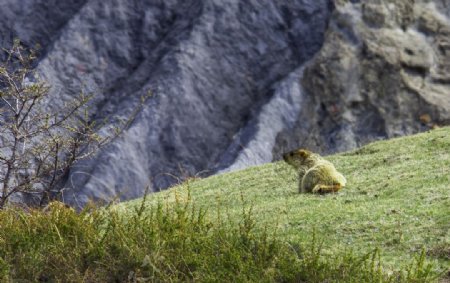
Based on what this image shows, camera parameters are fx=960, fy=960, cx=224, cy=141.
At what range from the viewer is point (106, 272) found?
41.3 feet

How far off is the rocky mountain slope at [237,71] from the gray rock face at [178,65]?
46mm

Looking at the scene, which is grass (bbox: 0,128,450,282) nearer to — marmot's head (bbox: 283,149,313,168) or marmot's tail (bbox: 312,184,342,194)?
marmot's tail (bbox: 312,184,342,194)

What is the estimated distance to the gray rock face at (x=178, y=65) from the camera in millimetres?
33281

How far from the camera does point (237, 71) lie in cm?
3550

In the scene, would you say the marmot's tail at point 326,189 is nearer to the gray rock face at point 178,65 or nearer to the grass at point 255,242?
the grass at point 255,242

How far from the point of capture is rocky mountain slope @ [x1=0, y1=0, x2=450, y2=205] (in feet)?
109

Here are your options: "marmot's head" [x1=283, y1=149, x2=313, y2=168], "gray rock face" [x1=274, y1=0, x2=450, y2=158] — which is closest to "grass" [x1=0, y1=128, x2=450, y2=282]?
"marmot's head" [x1=283, y1=149, x2=313, y2=168]

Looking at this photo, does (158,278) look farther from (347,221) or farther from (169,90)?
(169,90)

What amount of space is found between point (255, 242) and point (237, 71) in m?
23.3

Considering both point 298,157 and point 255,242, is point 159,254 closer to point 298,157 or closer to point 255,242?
point 255,242

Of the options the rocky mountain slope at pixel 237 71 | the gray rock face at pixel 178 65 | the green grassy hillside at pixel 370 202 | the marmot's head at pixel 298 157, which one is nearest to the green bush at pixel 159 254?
the green grassy hillside at pixel 370 202

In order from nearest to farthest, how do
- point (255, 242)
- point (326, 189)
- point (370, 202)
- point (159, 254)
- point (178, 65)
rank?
point (159, 254) < point (255, 242) < point (370, 202) < point (326, 189) < point (178, 65)

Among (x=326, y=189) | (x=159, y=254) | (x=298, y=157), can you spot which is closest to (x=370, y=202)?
(x=326, y=189)

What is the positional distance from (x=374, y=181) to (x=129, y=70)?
65.6ft
